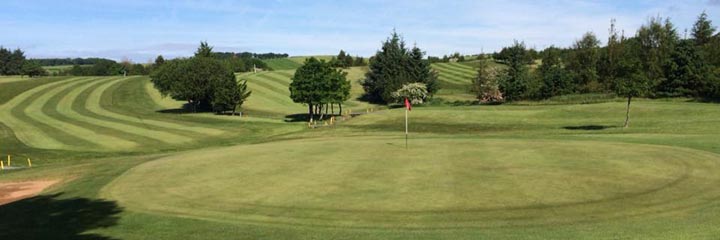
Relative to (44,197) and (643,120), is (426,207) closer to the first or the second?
(44,197)

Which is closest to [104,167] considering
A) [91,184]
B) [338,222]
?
[91,184]

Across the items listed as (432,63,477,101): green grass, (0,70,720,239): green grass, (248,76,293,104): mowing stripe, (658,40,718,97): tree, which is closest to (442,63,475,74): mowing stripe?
(432,63,477,101): green grass

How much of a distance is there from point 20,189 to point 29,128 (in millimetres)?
44818

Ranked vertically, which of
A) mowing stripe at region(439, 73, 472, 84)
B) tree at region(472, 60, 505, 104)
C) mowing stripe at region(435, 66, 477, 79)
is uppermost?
mowing stripe at region(435, 66, 477, 79)

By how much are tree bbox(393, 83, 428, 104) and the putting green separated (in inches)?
2379

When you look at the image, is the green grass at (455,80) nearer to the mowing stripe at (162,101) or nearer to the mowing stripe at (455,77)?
the mowing stripe at (455,77)

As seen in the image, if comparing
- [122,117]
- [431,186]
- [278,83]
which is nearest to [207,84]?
[122,117]

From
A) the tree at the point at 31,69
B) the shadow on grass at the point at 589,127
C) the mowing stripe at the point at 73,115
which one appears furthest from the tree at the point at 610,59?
the tree at the point at 31,69

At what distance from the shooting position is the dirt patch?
2442 cm

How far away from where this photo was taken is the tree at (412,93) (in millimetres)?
92375

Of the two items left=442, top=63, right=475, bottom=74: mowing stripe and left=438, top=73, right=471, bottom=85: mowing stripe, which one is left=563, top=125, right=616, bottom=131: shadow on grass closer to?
left=438, top=73, right=471, bottom=85: mowing stripe

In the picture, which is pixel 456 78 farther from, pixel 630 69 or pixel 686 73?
pixel 630 69

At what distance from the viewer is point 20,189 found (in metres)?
26.5

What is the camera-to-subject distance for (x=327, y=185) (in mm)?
22094
